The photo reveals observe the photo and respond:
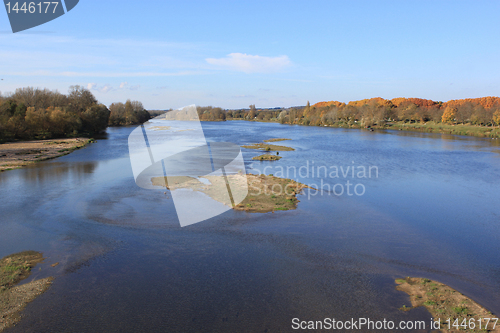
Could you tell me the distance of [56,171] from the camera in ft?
86.9

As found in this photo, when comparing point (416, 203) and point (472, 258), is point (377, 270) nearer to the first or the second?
point (472, 258)

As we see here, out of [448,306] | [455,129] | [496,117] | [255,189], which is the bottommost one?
[448,306]

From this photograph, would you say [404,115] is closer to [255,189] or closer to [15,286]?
[255,189]

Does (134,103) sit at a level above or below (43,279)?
above

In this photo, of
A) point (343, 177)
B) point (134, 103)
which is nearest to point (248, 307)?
point (343, 177)

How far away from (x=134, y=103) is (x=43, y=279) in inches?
5087

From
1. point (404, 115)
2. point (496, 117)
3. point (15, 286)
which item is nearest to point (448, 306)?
point (15, 286)

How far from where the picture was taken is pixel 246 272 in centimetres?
1017

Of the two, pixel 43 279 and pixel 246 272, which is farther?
pixel 246 272

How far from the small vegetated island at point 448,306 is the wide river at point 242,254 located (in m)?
0.34

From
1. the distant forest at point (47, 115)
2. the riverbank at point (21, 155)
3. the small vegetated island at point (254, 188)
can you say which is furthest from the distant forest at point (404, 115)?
the riverbank at point (21, 155)

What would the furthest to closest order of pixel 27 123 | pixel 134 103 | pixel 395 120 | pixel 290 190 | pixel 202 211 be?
pixel 134 103 < pixel 395 120 < pixel 27 123 < pixel 290 190 < pixel 202 211
